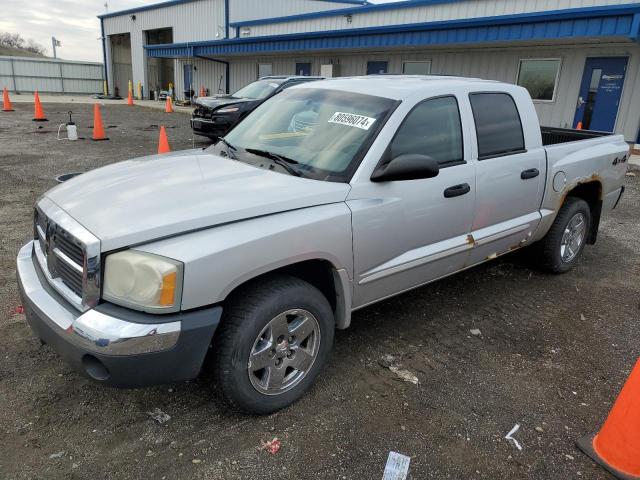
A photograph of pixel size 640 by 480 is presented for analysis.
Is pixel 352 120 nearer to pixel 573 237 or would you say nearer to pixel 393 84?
pixel 393 84

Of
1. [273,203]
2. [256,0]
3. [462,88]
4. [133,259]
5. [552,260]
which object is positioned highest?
[256,0]

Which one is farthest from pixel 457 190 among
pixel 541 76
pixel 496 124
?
pixel 541 76

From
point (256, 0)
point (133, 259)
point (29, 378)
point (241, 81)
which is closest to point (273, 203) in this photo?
point (133, 259)

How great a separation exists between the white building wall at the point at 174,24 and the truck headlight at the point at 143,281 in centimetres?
2774

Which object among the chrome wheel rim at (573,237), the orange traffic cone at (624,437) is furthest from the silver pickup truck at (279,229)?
the orange traffic cone at (624,437)

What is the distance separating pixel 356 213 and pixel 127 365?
147 cm

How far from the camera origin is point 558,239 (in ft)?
15.9

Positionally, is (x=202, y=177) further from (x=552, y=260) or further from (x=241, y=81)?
(x=241, y=81)

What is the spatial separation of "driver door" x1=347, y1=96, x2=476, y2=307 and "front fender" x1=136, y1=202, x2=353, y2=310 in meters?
0.16

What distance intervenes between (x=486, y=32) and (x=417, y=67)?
4105 mm

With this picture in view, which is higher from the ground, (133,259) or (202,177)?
(202,177)

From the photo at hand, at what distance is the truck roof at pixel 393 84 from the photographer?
133 inches

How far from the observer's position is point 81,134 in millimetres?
14383

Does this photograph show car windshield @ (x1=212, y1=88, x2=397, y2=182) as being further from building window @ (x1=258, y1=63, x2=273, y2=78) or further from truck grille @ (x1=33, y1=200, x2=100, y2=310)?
building window @ (x1=258, y1=63, x2=273, y2=78)
